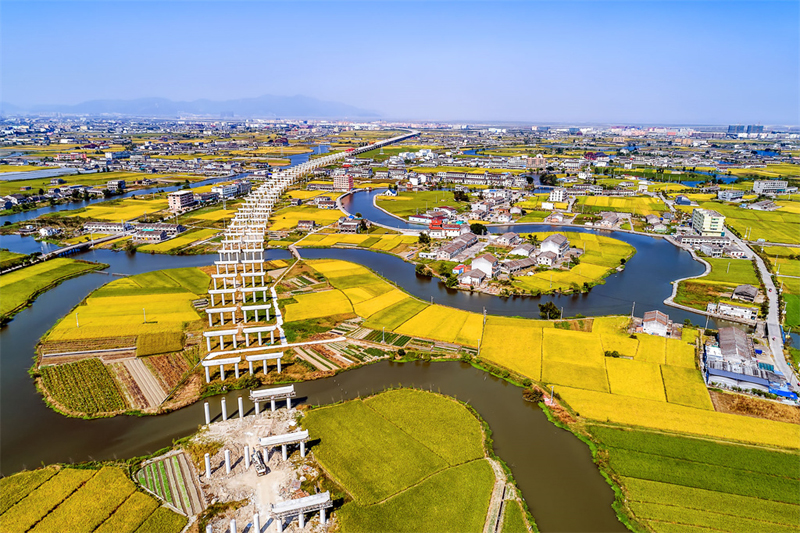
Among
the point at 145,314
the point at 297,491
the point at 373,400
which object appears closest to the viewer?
the point at 297,491

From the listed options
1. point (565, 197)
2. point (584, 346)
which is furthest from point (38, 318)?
point (565, 197)

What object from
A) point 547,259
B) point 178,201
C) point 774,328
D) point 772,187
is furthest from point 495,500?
point 772,187

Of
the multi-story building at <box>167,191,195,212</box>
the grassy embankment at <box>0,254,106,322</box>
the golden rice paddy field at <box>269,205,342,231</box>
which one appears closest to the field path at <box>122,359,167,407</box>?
the grassy embankment at <box>0,254,106,322</box>

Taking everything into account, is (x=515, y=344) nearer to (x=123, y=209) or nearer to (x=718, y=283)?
(x=718, y=283)

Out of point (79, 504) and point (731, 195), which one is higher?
point (731, 195)

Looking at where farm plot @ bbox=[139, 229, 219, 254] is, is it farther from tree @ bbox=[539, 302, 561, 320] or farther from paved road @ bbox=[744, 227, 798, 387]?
paved road @ bbox=[744, 227, 798, 387]

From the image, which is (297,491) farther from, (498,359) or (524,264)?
(524,264)
